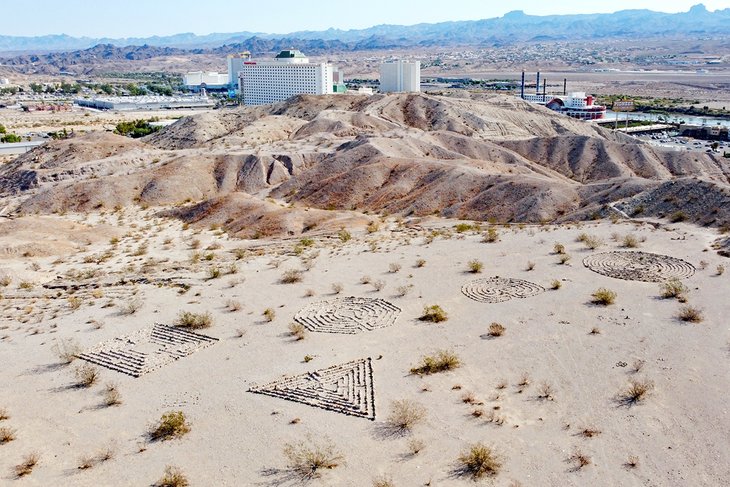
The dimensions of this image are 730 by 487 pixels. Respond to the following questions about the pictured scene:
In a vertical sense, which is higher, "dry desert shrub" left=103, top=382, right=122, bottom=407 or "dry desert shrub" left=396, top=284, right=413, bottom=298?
"dry desert shrub" left=396, top=284, right=413, bottom=298

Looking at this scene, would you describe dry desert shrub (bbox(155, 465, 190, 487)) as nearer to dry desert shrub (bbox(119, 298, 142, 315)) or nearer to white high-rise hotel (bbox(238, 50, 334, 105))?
dry desert shrub (bbox(119, 298, 142, 315))

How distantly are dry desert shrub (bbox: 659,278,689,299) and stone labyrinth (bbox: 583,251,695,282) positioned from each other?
1.12 meters

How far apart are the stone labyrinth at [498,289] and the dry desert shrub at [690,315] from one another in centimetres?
510

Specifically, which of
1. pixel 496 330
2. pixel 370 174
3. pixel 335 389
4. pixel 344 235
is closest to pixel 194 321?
pixel 335 389

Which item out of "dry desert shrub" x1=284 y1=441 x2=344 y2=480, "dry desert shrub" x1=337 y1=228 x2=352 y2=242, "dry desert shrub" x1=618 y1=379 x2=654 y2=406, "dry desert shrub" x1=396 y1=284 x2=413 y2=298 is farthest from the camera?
"dry desert shrub" x1=337 y1=228 x2=352 y2=242

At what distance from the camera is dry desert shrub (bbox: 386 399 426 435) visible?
16438mm

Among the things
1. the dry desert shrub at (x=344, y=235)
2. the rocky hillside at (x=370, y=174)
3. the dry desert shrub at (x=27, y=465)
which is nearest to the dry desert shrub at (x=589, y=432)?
the dry desert shrub at (x=27, y=465)

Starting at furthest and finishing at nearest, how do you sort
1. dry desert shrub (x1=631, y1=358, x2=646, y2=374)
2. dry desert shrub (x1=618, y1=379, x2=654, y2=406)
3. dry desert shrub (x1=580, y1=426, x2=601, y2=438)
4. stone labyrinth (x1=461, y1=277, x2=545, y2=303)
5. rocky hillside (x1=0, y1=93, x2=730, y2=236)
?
1. rocky hillside (x1=0, y1=93, x2=730, y2=236)
2. stone labyrinth (x1=461, y1=277, x2=545, y2=303)
3. dry desert shrub (x1=631, y1=358, x2=646, y2=374)
4. dry desert shrub (x1=618, y1=379, x2=654, y2=406)
5. dry desert shrub (x1=580, y1=426, x2=601, y2=438)

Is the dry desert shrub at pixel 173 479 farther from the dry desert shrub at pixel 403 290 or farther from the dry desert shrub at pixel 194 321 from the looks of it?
the dry desert shrub at pixel 403 290

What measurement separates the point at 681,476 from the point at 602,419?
8.13 feet

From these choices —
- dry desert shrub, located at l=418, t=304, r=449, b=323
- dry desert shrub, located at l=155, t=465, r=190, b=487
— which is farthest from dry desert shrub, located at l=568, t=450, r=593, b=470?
dry desert shrub, located at l=155, t=465, r=190, b=487

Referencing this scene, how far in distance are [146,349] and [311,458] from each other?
934 centimetres

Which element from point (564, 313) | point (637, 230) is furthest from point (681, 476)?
point (637, 230)

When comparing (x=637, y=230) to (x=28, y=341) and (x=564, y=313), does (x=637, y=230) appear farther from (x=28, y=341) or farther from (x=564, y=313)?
(x=28, y=341)
